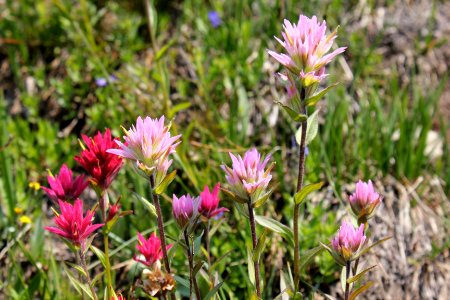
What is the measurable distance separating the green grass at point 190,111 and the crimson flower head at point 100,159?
69 cm

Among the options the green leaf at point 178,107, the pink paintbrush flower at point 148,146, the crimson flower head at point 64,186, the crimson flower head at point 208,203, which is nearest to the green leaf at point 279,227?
the crimson flower head at point 208,203

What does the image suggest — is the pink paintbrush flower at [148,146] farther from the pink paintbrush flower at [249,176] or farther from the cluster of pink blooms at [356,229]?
the cluster of pink blooms at [356,229]

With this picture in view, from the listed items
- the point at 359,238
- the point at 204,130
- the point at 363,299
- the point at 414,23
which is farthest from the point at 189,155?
the point at 414,23

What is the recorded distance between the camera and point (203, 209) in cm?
181

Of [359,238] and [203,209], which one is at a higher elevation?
[203,209]

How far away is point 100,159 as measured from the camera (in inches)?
67.2

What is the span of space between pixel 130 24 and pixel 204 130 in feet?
3.41

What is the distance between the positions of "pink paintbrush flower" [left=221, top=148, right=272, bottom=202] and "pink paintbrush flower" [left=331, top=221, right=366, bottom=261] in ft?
0.83

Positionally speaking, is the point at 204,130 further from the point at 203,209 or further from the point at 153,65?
the point at 203,209

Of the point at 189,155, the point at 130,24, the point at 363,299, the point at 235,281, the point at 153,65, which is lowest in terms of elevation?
the point at 363,299

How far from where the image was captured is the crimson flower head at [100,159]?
1688 mm

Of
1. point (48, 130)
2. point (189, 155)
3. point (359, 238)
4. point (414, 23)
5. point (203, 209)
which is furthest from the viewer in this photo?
point (414, 23)

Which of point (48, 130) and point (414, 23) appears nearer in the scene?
point (48, 130)

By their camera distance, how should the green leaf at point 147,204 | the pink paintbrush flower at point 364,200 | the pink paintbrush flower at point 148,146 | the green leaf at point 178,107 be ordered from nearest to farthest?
the pink paintbrush flower at point 148,146
the green leaf at point 147,204
the pink paintbrush flower at point 364,200
the green leaf at point 178,107
